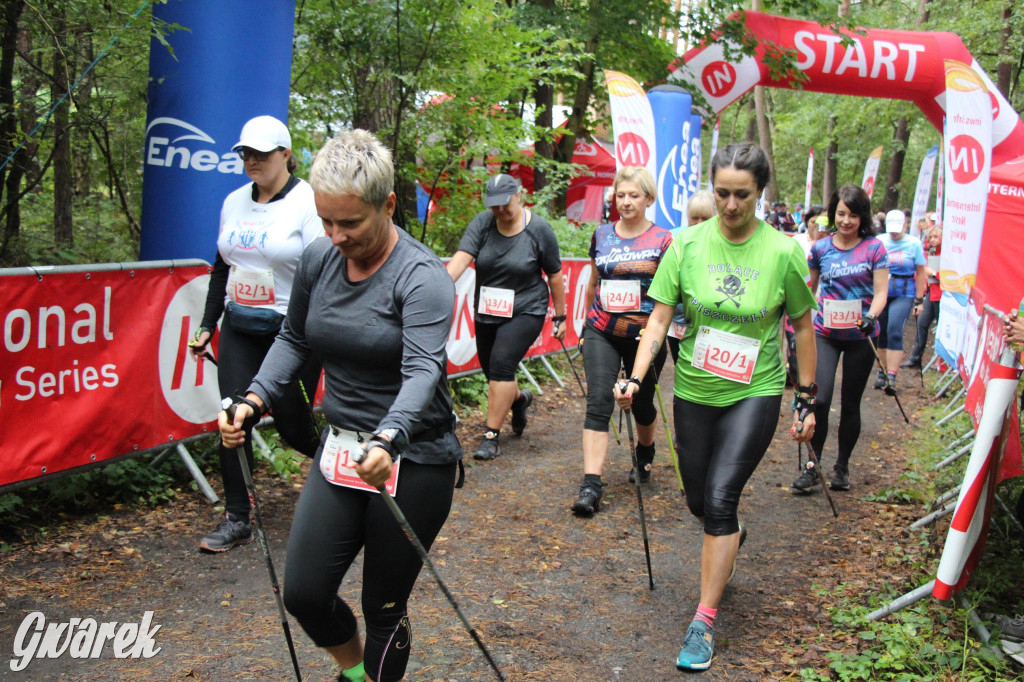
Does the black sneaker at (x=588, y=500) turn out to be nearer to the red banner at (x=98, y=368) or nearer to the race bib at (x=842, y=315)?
the race bib at (x=842, y=315)

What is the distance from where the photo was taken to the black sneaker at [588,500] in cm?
592

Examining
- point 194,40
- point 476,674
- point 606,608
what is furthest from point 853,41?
point 476,674

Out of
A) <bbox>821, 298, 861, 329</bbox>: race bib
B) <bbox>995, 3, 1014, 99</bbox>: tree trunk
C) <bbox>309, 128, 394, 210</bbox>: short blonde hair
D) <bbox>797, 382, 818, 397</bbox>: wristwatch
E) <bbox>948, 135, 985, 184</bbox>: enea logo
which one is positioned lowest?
<bbox>797, 382, 818, 397</bbox>: wristwatch

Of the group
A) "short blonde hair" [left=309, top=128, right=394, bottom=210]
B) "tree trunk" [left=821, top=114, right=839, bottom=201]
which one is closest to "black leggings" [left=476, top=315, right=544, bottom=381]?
"short blonde hair" [left=309, top=128, right=394, bottom=210]

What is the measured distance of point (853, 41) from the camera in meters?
13.7

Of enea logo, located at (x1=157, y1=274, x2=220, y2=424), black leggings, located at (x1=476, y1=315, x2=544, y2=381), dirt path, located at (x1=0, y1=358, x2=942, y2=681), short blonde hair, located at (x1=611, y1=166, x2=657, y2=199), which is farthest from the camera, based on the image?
black leggings, located at (x1=476, y1=315, x2=544, y2=381)

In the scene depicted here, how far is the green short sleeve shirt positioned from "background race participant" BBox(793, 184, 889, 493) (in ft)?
8.73

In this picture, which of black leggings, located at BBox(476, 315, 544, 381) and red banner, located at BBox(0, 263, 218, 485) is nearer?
red banner, located at BBox(0, 263, 218, 485)

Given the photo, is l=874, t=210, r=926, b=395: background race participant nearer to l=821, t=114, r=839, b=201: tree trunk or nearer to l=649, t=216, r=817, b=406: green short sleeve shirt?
l=649, t=216, r=817, b=406: green short sleeve shirt

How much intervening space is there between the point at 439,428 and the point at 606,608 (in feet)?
6.87

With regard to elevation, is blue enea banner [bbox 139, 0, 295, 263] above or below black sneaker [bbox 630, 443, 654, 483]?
above

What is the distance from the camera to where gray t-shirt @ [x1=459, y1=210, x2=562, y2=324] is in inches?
269

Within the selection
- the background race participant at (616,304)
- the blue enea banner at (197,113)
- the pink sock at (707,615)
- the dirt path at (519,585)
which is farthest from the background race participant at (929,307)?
the pink sock at (707,615)

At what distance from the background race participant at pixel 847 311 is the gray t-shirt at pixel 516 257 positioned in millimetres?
2076
